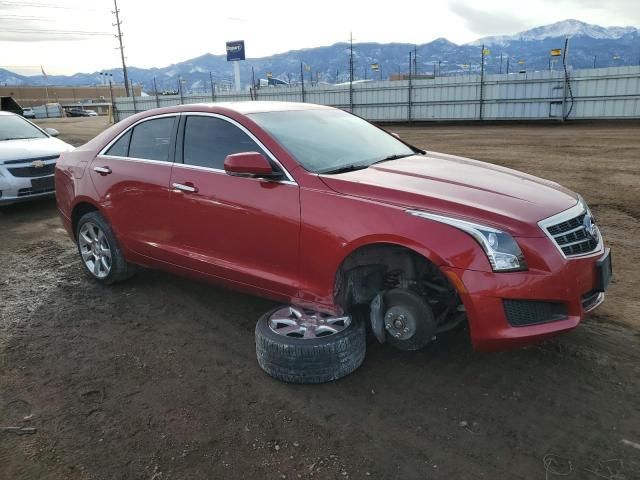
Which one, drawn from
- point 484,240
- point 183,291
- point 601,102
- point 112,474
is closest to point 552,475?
point 484,240

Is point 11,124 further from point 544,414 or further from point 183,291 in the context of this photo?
point 544,414

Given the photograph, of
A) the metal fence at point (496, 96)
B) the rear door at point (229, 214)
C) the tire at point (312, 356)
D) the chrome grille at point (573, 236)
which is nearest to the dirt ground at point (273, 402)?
the tire at point (312, 356)

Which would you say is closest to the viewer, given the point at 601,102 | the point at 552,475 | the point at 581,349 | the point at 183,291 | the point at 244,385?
the point at 552,475

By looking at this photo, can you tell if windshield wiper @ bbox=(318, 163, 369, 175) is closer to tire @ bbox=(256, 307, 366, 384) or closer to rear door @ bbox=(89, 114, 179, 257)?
tire @ bbox=(256, 307, 366, 384)

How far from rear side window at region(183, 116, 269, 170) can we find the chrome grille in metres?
2.07

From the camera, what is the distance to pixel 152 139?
4.61 meters

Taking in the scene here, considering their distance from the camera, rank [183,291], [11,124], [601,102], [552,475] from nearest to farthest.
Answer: [552,475] → [183,291] → [11,124] → [601,102]

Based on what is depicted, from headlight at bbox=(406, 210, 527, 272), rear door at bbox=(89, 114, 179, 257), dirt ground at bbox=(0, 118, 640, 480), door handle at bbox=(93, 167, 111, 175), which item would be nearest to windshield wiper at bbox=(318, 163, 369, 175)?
headlight at bbox=(406, 210, 527, 272)

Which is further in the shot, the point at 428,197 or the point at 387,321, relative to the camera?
the point at 387,321

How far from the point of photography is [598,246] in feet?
11.1

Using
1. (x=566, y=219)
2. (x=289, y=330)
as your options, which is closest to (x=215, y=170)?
(x=289, y=330)

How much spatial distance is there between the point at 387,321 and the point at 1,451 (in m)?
2.26

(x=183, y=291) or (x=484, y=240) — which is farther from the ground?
(x=484, y=240)

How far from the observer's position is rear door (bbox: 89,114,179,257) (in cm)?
439
